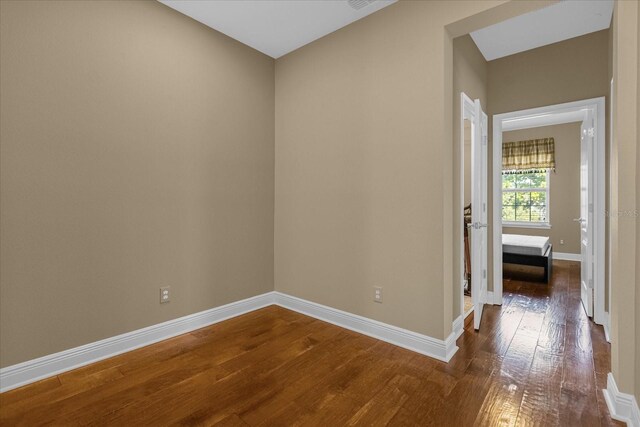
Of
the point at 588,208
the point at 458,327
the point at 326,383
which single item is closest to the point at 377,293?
the point at 458,327

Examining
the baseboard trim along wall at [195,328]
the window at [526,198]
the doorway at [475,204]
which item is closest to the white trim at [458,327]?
A: the baseboard trim along wall at [195,328]

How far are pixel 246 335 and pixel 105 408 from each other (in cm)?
116

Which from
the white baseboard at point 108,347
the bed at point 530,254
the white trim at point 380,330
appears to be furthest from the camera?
the bed at point 530,254

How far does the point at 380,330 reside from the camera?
9.04ft

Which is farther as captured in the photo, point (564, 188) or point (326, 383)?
point (564, 188)

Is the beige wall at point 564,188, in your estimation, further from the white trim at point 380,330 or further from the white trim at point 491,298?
the white trim at point 380,330

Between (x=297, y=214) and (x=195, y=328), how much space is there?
1505 millimetres

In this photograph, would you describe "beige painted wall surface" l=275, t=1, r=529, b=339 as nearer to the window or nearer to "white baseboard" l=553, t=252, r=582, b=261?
"white baseboard" l=553, t=252, r=582, b=261

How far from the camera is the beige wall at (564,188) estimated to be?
646 cm

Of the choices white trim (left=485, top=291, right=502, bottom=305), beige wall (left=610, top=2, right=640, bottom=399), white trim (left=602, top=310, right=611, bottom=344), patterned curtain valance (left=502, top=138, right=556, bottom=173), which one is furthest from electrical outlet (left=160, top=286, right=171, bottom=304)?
patterned curtain valance (left=502, top=138, right=556, bottom=173)

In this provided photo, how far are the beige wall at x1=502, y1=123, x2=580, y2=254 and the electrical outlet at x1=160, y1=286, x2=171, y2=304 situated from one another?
7424 mm

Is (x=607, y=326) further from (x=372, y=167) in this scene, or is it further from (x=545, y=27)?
(x=545, y=27)

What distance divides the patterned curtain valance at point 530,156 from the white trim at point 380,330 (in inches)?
231

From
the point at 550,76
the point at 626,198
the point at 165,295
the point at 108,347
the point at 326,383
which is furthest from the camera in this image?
the point at 550,76
